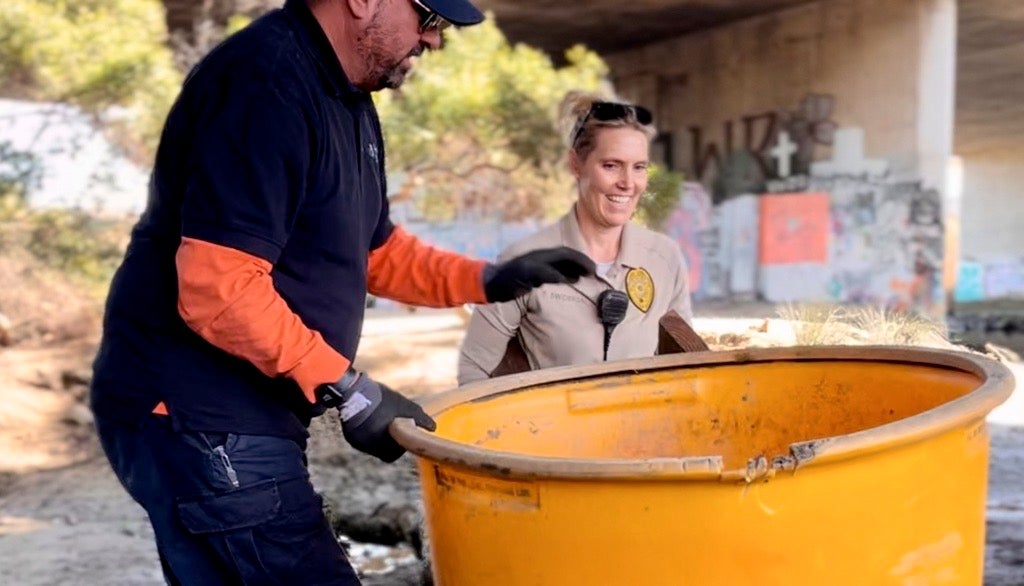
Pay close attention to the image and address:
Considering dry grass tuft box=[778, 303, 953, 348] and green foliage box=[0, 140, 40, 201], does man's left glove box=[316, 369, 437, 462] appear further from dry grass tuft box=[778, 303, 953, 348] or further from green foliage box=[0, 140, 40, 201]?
green foliage box=[0, 140, 40, 201]

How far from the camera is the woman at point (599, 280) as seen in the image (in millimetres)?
3098

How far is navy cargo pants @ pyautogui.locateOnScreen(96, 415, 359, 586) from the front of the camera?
1.95 meters

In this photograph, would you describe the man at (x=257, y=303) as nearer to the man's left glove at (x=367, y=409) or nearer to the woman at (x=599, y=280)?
the man's left glove at (x=367, y=409)

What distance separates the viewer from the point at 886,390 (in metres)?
2.34

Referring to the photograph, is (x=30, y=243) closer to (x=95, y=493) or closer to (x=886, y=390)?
(x=95, y=493)

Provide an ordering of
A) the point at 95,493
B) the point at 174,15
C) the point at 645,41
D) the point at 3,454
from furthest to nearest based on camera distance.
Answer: the point at 645,41
the point at 174,15
the point at 3,454
the point at 95,493

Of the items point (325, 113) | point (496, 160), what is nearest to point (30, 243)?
point (496, 160)

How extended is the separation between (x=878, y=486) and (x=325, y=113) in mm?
1088

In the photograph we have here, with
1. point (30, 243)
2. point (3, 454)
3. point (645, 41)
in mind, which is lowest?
point (3, 454)

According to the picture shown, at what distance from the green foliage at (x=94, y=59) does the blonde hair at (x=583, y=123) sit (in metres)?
7.32

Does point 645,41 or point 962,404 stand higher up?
point 645,41

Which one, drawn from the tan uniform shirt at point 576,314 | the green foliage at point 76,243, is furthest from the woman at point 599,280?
the green foliage at point 76,243

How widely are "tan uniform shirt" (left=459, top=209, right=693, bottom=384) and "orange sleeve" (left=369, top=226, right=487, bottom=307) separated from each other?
1.82ft

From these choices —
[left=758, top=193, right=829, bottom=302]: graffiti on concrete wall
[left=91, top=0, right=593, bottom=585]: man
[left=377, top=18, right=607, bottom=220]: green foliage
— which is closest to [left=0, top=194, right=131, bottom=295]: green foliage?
[left=377, top=18, right=607, bottom=220]: green foliage
